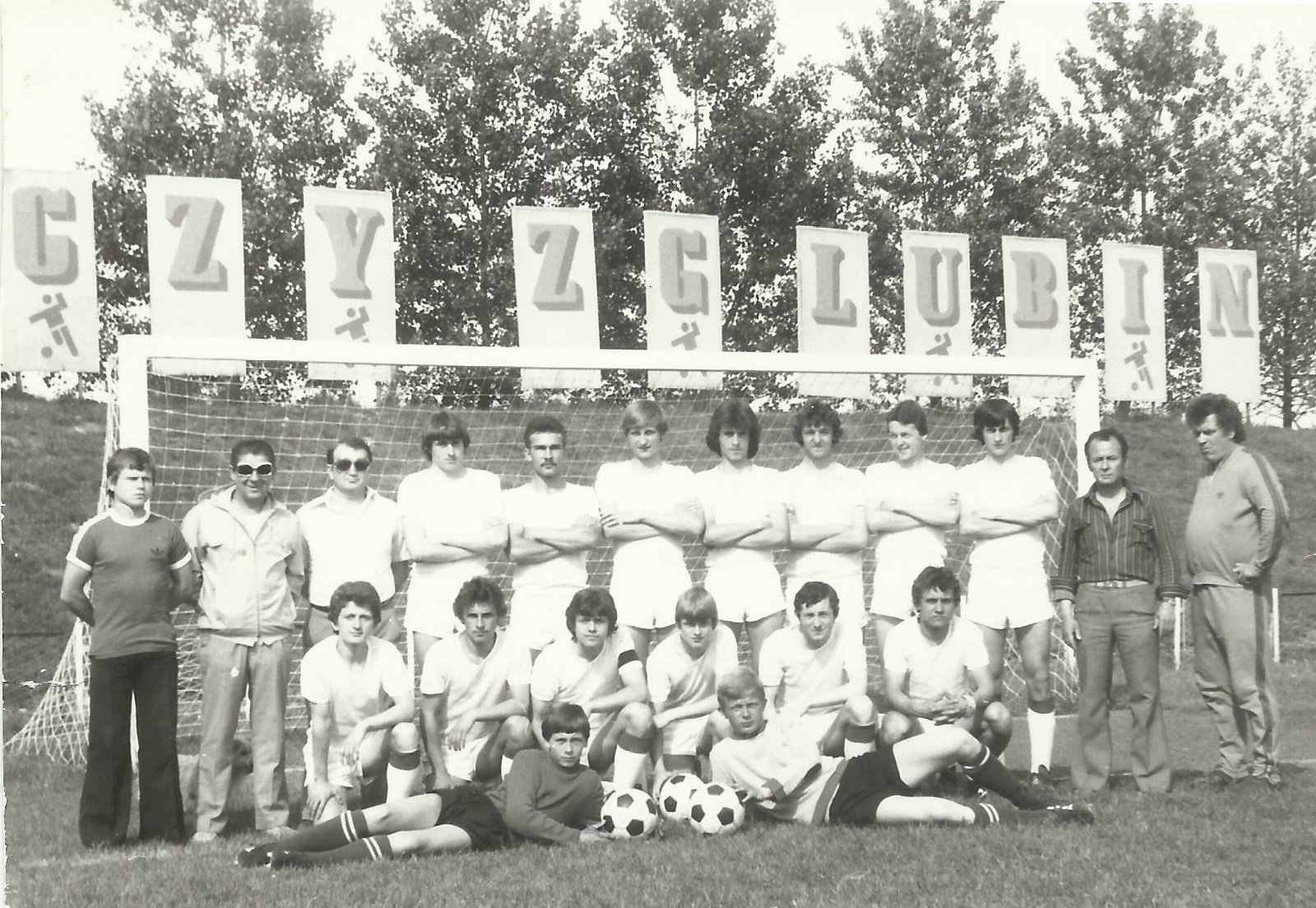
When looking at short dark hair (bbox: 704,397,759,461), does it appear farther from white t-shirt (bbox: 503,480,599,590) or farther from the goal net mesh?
the goal net mesh

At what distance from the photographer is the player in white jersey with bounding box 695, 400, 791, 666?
6.16 m

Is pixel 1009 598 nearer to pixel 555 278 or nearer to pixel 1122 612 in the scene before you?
pixel 1122 612

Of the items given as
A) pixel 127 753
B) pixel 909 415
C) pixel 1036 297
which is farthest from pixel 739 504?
pixel 1036 297

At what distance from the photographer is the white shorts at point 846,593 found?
616 cm

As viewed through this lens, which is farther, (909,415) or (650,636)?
(909,415)

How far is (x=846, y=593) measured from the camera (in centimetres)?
625

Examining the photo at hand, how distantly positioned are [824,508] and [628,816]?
191 centimetres

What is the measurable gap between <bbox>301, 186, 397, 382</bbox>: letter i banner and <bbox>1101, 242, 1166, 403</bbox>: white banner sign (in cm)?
652

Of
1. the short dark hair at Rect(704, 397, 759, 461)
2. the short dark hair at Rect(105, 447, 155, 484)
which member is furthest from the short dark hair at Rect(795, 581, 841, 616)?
the short dark hair at Rect(105, 447, 155, 484)

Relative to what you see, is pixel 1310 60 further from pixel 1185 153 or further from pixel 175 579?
pixel 175 579

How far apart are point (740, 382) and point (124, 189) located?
9.09 meters

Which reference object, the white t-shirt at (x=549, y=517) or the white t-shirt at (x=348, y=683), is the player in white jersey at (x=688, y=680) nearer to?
the white t-shirt at (x=549, y=517)

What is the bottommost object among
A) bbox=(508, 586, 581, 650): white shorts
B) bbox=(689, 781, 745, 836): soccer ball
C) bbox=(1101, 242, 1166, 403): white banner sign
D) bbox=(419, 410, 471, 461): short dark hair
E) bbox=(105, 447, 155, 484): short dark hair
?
bbox=(689, 781, 745, 836): soccer ball

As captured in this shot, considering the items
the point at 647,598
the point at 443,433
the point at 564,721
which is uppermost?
the point at 443,433
